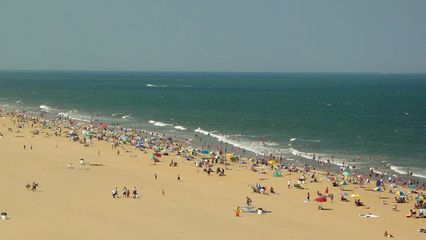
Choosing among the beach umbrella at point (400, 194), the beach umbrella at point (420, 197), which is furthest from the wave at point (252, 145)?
the beach umbrella at point (420, 197)

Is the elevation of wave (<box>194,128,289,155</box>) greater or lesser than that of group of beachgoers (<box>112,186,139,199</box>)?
lesser

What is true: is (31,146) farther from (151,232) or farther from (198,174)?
(151,232)

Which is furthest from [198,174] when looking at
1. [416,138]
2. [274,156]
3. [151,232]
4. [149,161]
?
[416,138]

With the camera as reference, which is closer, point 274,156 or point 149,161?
point 149,161

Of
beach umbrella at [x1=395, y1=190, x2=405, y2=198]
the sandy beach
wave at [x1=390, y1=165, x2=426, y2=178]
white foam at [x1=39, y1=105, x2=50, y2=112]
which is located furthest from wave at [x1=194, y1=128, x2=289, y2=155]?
white foam at [x1=39, y1=105, x2=50, y2=112]

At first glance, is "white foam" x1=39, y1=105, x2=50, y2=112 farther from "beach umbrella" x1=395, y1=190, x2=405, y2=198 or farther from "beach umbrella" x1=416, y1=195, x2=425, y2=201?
"beach umbrella" x1=416, y1=195, x2=425, y2=201

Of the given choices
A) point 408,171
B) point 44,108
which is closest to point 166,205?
point 408,171

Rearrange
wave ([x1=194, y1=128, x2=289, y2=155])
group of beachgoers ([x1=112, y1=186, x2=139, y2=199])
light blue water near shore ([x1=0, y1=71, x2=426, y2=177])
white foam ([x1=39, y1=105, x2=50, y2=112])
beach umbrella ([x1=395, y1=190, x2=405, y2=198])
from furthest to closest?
1. white foam ([x1=39, y1=105, x2=50, y2=112])
2. light blue water near shore ([x1=0, y1=71, x2=426, y2=177])
3. wave ([x1=194, y1=128, x2=289, y2=155])
4. beach umbrella ([x1=395, y1=190, x2=405, y2=198])
5. group of beachgoers ([x1=112, y1=186, x2=139, y2=199])

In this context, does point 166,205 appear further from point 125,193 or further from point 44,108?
point 44,108
